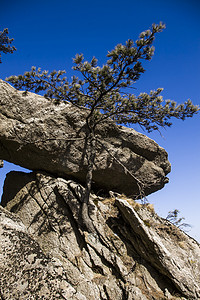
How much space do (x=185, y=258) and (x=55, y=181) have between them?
288 inches

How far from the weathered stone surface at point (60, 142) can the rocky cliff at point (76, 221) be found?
5cm

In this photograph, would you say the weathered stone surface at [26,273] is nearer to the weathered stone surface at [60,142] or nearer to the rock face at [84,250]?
the rock face at [84,250]

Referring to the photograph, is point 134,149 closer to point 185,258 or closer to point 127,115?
point 127,115

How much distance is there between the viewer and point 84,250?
893cm

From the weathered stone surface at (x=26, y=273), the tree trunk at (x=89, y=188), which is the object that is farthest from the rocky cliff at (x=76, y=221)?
the tree trunk at (x=89, y=188)

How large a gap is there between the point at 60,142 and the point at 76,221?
4.23 m

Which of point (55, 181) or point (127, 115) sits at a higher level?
point (127, 115)

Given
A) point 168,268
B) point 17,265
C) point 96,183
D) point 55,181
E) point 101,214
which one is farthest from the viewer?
point 96,183

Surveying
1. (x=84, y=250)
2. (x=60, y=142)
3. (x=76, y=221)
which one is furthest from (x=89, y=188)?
(x=60, y=142)

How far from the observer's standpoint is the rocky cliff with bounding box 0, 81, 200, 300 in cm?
716

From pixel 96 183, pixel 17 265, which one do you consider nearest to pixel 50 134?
pixel 96 183

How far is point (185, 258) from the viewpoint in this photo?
30.9ft

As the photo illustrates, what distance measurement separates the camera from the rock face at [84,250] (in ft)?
22.3

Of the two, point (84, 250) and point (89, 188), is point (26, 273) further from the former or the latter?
point (89, 188)
